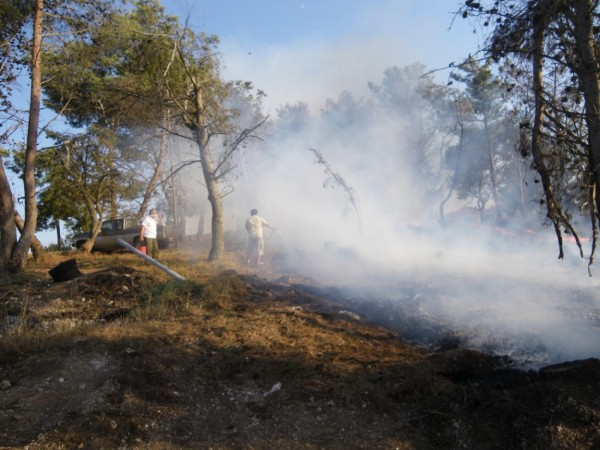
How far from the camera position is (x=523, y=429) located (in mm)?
3273

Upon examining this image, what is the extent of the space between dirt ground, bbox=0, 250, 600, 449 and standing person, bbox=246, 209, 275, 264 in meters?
5.84

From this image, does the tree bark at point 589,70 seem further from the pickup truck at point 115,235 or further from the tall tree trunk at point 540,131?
the pickup truck at point 115,235

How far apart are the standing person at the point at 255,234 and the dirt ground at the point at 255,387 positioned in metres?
5.84

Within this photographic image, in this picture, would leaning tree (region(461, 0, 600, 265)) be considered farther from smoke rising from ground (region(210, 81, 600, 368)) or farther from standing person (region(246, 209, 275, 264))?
standing person (region(246, 209, 275, 264))

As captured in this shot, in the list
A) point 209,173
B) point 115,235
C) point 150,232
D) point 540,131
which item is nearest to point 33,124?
point 150,232

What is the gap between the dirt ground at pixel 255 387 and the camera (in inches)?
134

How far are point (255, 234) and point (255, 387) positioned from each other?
8.09 meters

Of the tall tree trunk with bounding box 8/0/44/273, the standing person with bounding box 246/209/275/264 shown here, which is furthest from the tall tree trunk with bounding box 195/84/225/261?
the tall tree trunk with bounding box 8/0/44/273

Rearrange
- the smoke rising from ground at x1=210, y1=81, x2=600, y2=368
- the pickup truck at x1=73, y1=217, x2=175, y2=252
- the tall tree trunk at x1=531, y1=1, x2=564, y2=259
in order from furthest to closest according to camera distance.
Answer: the pickup truck at x1=73, y1=217, x2=175, y2=252, the smoke rising from ground at x1=210, y1=81, x2=600, y2=368, the tall tree trunk at x1=531, y1=1, x2=564, y2=259

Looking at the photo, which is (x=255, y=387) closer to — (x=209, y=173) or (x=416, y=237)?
(x=209, y=173)

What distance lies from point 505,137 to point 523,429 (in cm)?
2565

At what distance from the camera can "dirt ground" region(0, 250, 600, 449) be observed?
3393 mm

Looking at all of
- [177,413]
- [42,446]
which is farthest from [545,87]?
[42,446]

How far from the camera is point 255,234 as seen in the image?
1224 centimetres
